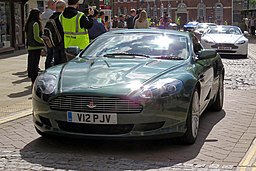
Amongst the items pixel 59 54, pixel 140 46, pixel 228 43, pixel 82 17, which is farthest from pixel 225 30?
pixel 140 46

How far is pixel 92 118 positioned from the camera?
5.18 meters

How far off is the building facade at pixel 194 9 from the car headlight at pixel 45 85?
93641 mm

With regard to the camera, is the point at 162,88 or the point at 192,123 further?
the point at 192,123

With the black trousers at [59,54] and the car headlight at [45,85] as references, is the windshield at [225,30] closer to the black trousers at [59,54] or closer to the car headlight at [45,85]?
the black trousers at [59,54]

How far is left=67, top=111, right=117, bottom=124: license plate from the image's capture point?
514 centimetres

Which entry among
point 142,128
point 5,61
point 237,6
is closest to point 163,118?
point 142,128

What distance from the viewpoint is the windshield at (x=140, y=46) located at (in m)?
6.54

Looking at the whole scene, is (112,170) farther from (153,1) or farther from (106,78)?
(153,1)

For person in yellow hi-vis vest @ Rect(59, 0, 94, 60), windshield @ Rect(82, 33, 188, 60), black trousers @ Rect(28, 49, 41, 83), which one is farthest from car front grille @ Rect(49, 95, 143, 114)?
black trousers @ Rect(28, 49, 41, 83)

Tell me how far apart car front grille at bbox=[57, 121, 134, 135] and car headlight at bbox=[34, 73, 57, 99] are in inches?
14.8

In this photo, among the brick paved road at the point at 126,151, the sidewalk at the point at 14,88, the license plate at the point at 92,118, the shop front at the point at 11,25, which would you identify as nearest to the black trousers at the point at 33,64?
the sidewalk at the point at 14,88

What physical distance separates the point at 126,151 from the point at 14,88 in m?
5.30

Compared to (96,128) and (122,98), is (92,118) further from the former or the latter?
(122,98)

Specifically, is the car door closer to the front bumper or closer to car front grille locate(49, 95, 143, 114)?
the front bumper
